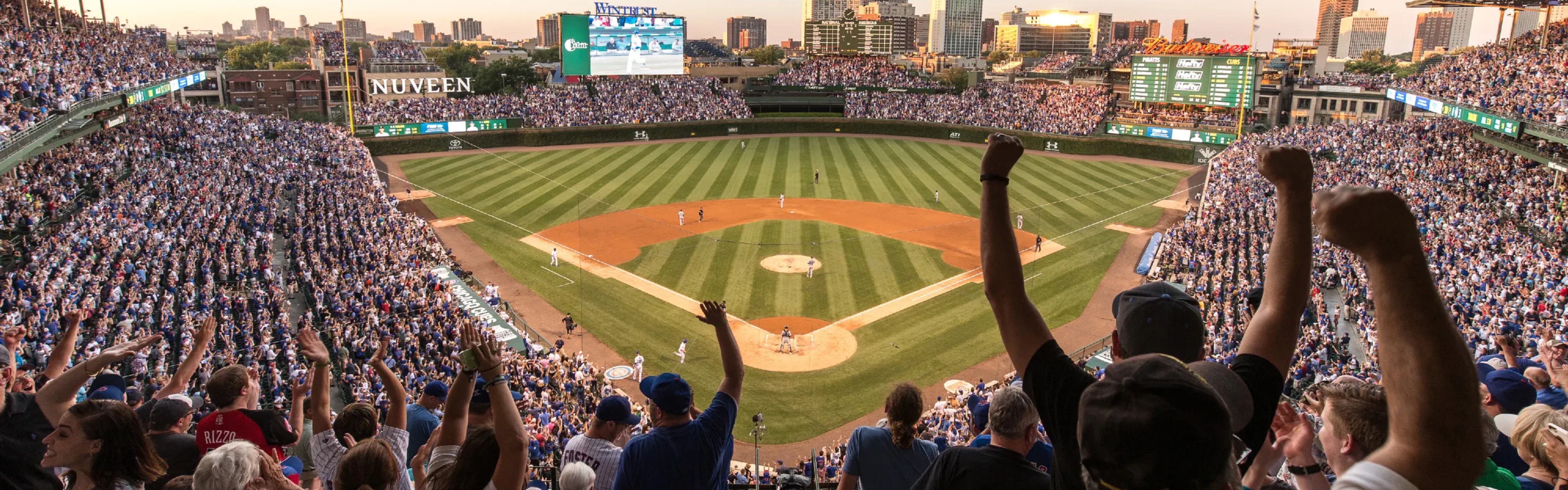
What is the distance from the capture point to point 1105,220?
3581 cm

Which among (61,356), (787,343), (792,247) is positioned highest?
(61,356)

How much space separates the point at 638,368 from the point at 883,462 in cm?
1464

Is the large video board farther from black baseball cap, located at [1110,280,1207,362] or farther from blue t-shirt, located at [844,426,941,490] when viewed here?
black baseball cap, located at [1110,280,1207,362]

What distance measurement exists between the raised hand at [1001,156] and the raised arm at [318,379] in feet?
14.8

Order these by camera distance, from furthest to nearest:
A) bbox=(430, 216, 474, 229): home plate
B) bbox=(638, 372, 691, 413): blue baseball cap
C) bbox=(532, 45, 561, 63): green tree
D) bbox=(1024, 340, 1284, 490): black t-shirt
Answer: bbox=(532, 45, 561, 63): green tree, bbox=(430, 216, 474, 229): home plate, bbox=(638, 372, 691, 413): blue baseball cap, bbox=(1024, 340, 1284, 490): black t-shirt

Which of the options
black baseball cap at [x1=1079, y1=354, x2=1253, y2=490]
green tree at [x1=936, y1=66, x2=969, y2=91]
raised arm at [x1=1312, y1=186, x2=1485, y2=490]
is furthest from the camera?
green tree at [x1=936, y1=66, x2=969, y2=91]

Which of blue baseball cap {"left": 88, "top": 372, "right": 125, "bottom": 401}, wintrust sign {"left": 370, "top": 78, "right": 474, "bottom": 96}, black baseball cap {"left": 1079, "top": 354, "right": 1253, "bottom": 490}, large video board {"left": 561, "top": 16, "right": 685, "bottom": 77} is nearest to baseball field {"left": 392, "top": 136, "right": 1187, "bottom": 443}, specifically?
wintrust sign {"left": 370, "top": 78, "right": 474, "bottom": 96}

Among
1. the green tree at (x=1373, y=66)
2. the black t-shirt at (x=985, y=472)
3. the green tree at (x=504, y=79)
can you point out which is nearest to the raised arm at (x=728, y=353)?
the black t-shirt at (x=985, y=472)

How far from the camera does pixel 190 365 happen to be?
6031 mm

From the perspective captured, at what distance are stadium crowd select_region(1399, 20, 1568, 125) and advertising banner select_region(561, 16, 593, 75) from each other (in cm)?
4915

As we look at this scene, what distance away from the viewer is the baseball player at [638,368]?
1961cm

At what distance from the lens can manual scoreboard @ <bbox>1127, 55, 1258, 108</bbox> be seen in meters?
49.6

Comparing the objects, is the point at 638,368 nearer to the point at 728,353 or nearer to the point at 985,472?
the point at 728,353

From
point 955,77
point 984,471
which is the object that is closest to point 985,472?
point 984,471
